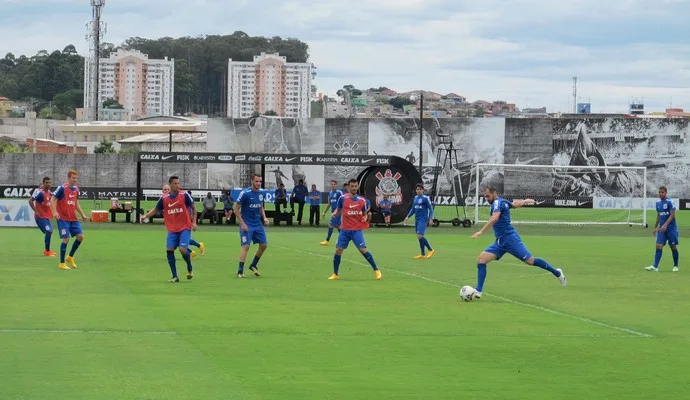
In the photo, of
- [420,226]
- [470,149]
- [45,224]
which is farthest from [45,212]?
[470,149]

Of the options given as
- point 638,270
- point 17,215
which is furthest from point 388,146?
point 638,270

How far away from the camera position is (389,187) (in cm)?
5116

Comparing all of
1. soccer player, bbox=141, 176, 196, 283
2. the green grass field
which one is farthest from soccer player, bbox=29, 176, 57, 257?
soccer player, bbox=141, 176, 196, 283

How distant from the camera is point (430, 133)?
86.9 metres

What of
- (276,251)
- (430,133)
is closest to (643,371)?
(276,251)

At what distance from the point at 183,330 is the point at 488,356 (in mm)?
4154

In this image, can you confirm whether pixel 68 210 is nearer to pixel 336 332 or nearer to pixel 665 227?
pixel 336 332

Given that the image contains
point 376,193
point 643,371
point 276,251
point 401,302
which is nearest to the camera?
point 643,371

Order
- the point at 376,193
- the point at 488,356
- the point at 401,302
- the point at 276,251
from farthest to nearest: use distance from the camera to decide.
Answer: the point at 376,193
the point at 276,251
the point at 401,302
the point at 488,356

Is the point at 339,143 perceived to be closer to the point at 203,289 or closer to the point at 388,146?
the point at 388,146

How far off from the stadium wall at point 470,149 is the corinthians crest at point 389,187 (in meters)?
30.5

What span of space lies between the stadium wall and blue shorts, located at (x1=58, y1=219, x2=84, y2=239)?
56.7 meters

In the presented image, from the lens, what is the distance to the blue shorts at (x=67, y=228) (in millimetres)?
25062

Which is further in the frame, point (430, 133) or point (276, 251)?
point (430, 133)
